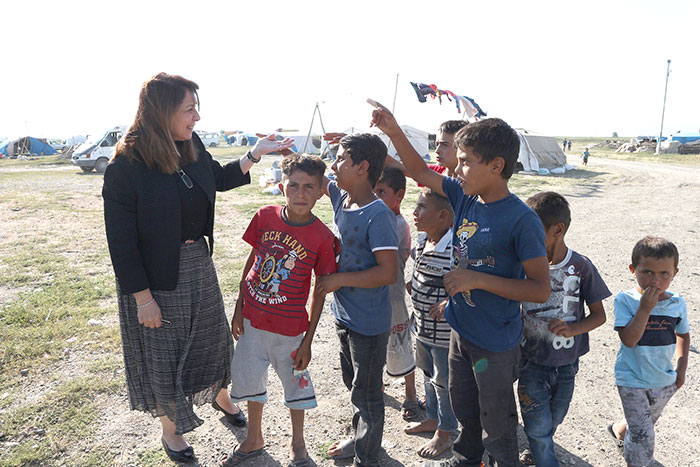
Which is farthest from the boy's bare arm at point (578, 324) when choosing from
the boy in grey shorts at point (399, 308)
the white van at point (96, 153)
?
the white van at point (96, 153)

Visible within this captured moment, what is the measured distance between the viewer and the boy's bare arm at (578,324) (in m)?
2.48

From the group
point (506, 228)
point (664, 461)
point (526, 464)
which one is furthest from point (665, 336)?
point (506, 228)

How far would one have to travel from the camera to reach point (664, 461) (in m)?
2.85

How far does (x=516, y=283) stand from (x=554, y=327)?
66 cm

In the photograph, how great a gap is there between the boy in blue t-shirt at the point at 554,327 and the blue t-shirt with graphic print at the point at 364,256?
33.4 inches

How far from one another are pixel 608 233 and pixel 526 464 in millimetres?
7752

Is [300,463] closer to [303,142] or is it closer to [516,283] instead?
[516,283]

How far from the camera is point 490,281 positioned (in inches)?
80.7

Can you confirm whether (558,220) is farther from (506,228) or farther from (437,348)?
(437,348)

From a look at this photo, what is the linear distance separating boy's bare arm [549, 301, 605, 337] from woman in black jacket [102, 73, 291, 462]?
2035 millimetres

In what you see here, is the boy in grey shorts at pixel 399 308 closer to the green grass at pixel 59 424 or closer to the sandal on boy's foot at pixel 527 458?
the sandal on boy's foot at pixel 527 458

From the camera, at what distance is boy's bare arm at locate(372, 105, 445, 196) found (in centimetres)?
262

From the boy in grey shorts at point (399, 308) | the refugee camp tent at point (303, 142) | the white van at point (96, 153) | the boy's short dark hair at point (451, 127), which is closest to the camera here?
→ the boy in grey shorts at point (399, 308)

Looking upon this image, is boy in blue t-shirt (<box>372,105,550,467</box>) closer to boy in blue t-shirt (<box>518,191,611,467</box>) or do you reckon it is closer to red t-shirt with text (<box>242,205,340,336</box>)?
boy in blue t-shirt (<box>518,191,611,467</box>)
